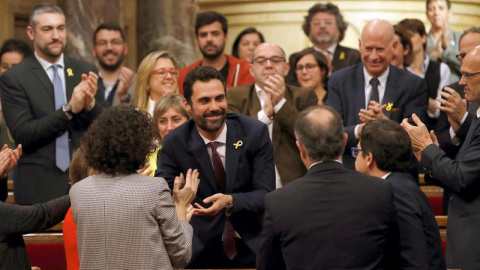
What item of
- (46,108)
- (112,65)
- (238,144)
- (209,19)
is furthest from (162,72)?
(238,144)

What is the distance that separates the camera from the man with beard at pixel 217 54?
7.48 m

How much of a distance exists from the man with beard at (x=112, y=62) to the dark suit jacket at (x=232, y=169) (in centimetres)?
276

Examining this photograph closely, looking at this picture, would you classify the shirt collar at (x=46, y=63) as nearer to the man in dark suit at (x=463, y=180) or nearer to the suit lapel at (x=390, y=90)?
the suit lapel at (x=390, y=90)

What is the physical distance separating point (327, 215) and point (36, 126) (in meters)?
3.04

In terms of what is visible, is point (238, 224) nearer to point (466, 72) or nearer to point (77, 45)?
point (466, 72)

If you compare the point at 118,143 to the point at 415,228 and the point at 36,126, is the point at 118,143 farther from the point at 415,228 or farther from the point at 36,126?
the point at 36,126

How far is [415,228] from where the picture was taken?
4.33 meters

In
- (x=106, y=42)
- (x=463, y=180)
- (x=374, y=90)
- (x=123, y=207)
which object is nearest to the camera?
(x=123, y=207)

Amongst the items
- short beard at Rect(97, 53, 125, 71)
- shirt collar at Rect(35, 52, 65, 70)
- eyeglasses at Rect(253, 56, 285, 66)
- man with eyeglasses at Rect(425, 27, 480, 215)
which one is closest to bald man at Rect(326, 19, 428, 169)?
man with eyeglasses at Rect(425, 27, 480, 215)

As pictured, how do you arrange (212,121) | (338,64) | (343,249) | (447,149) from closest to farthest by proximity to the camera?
(343,249) < (212,121) < (447,149) < (338,64)

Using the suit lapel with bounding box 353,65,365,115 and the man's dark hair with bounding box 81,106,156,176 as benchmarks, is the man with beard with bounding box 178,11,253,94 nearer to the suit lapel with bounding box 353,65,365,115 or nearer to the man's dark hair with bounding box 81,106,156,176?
the suit lapel with bounding box 353,65,365,115

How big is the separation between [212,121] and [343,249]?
1.36m

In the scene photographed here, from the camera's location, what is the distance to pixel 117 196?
13.3ft

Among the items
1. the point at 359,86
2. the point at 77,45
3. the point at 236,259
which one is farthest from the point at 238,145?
the point at 77,45
